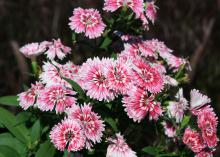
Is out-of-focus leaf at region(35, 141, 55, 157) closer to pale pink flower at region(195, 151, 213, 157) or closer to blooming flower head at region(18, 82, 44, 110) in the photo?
blooming flower head at region(18, 82, 44, 110)

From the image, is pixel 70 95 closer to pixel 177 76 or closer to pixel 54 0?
pixel 177 76

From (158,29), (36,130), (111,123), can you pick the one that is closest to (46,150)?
(36,130)

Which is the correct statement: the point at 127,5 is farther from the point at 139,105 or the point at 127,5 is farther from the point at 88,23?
the point at 139,105

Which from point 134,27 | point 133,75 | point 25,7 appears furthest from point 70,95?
point 25,7

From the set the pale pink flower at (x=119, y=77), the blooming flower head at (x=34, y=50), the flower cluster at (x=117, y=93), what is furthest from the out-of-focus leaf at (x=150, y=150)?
the blooming flower head at (x=34, y=50)

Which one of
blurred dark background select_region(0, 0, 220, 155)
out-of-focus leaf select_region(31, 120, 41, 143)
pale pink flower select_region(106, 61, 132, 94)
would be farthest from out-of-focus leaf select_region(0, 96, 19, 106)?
blurred dark background select_region(0, 0, 220, 155)
